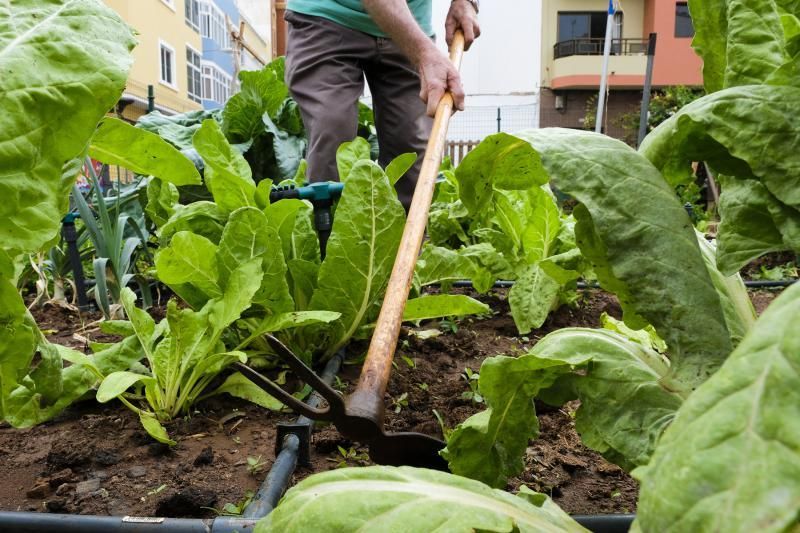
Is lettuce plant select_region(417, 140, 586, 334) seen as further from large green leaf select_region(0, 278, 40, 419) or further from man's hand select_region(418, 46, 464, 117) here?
large green leaf select_region(0, 278, 40, 419)

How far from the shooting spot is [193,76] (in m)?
25.1

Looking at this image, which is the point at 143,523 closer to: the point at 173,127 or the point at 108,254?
the point at 108,254

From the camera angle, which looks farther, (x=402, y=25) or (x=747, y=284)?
(x=747, y=284)

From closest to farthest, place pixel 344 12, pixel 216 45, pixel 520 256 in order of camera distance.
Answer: pixel 520 256
pixel 344 12
pixel 216 45

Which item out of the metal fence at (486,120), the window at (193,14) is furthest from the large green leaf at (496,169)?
the window at (193,14)

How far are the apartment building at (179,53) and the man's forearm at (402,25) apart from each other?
40.7 ft

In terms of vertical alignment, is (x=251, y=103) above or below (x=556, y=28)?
below

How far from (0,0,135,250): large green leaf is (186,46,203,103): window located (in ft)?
81.5

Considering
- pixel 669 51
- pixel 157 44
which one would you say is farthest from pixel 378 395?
pixel 669 51

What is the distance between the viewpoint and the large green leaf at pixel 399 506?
0.71 meters

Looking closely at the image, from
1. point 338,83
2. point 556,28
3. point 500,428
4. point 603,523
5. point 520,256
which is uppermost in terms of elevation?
point 556,28

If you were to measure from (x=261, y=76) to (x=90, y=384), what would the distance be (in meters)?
3.13

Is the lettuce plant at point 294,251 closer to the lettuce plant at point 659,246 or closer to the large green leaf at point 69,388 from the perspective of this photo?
the large green leaf at point 69,388

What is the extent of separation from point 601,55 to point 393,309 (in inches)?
891
